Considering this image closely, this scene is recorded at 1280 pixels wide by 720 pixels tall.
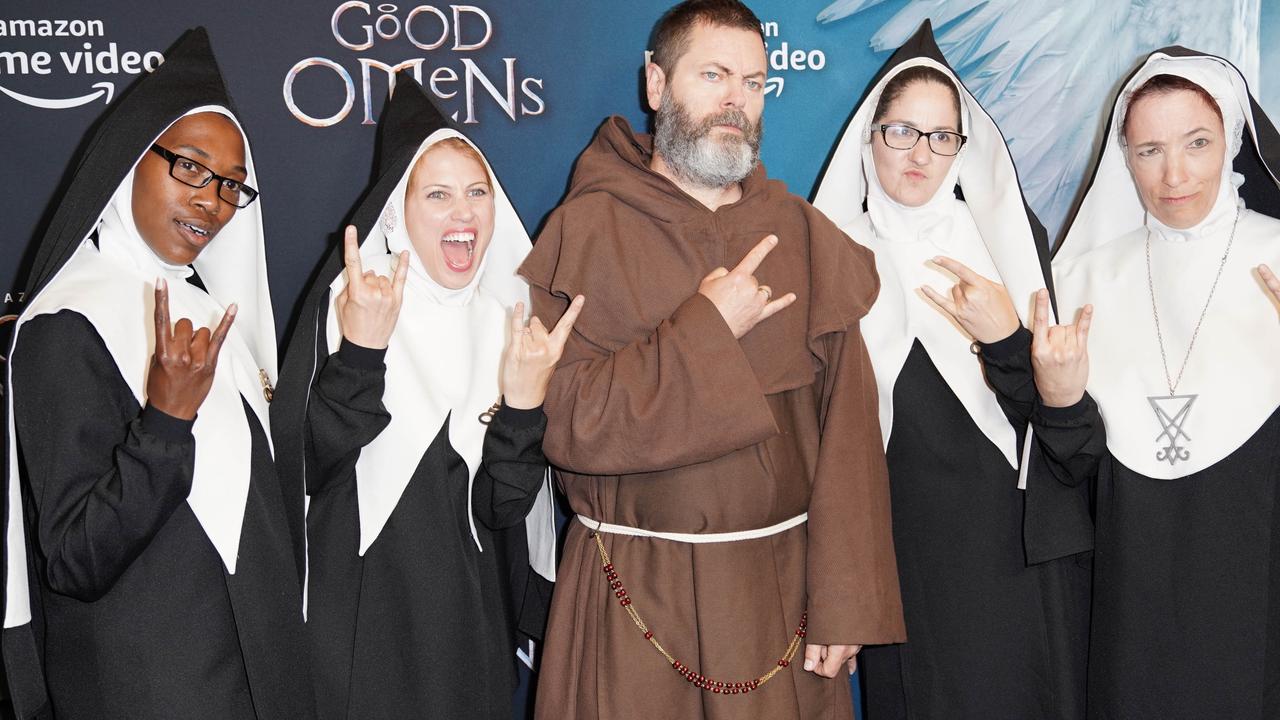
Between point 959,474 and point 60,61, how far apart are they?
10.6ft

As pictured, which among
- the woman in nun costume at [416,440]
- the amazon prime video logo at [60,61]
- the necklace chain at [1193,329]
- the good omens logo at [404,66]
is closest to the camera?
the woman in nun costume at [416,440]

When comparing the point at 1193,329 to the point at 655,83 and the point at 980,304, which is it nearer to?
the point at 980,304

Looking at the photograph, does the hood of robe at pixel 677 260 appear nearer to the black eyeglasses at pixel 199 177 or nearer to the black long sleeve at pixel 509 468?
the black long sleeve at pixel 509 468

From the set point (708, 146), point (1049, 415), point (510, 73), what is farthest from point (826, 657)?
point (510, 73)

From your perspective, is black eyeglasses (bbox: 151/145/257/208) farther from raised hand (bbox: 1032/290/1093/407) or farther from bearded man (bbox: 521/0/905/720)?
raised hand (bbox: 1032/290/1093/407)

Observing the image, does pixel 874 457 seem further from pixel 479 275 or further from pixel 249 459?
pixel 249 459

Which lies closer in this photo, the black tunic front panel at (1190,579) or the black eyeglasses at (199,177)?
the black eyeglasses at (199,177)

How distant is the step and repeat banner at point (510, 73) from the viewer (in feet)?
12.4

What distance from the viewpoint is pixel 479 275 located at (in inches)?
130

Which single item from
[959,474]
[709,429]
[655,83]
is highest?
[655,83]

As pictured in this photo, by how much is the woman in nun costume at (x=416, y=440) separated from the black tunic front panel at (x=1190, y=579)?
5.26 ft

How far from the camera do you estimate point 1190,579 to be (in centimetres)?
324

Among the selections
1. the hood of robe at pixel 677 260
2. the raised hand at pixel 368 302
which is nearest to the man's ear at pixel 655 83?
the hood of robe at pixel 677 260

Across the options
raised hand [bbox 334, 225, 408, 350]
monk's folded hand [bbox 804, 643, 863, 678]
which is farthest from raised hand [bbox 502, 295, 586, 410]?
monk's folded hand [bbox 804, 643, 863, 678]
